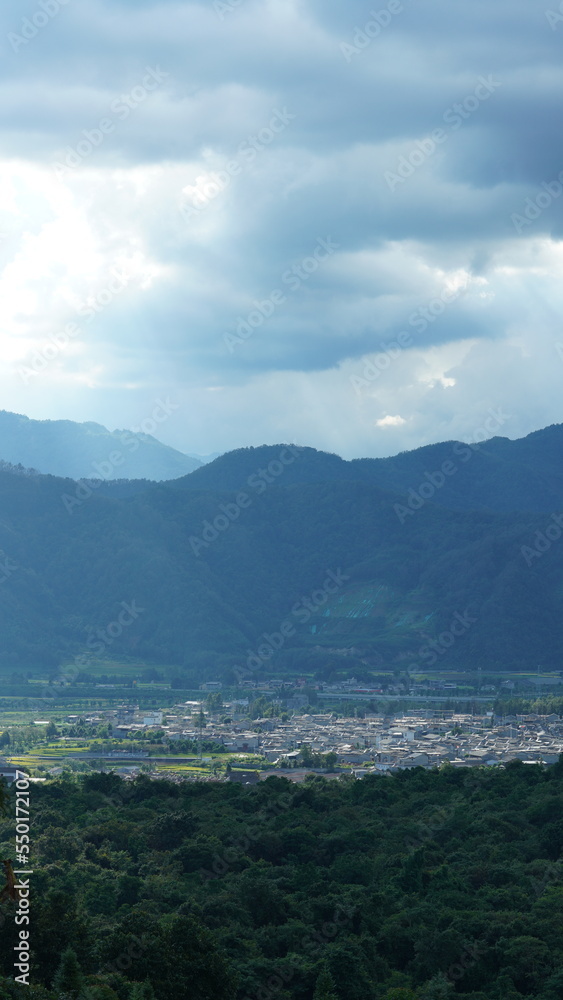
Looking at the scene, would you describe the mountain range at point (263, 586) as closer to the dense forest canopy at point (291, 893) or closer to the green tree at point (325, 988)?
the dense forest canopy at point (291, 893)

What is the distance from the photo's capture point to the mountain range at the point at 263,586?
507 ft

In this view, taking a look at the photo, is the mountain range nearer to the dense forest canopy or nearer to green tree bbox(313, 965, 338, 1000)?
the dense forest canopy

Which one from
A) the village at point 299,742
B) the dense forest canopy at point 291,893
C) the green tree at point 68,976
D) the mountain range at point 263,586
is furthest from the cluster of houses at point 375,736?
the green tree at point 68,976

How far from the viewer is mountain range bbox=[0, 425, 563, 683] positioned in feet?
507

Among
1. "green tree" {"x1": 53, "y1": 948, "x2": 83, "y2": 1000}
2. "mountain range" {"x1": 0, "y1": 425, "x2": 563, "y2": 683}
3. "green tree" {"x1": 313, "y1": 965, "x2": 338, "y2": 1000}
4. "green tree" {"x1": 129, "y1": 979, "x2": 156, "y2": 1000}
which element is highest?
"mountain range" {"x1": 0, "y1": 425, "x2": 563, "y2": 683}

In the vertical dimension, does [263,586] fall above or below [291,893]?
above

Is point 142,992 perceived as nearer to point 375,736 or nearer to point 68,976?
point 68,976

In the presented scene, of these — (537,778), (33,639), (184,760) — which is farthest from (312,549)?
(537,778)

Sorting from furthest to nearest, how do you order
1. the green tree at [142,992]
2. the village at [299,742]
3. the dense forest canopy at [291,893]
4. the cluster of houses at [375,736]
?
the cluster of houses at [375,736] < the village at [299,742] < the dense forest canopy at [291,893] < the green tree at [142,992]

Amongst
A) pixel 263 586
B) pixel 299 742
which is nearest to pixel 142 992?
pixel 299 742

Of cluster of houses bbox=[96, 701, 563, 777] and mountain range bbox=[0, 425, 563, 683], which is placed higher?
mountain range bbox=[0, 425, 563, 683]

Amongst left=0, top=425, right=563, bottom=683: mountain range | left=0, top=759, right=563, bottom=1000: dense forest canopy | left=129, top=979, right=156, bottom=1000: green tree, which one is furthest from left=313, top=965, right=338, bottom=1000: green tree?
left=0, top=425, right=563, bottom=683: mountain range

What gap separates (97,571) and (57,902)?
152245mm

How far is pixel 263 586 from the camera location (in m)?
187
